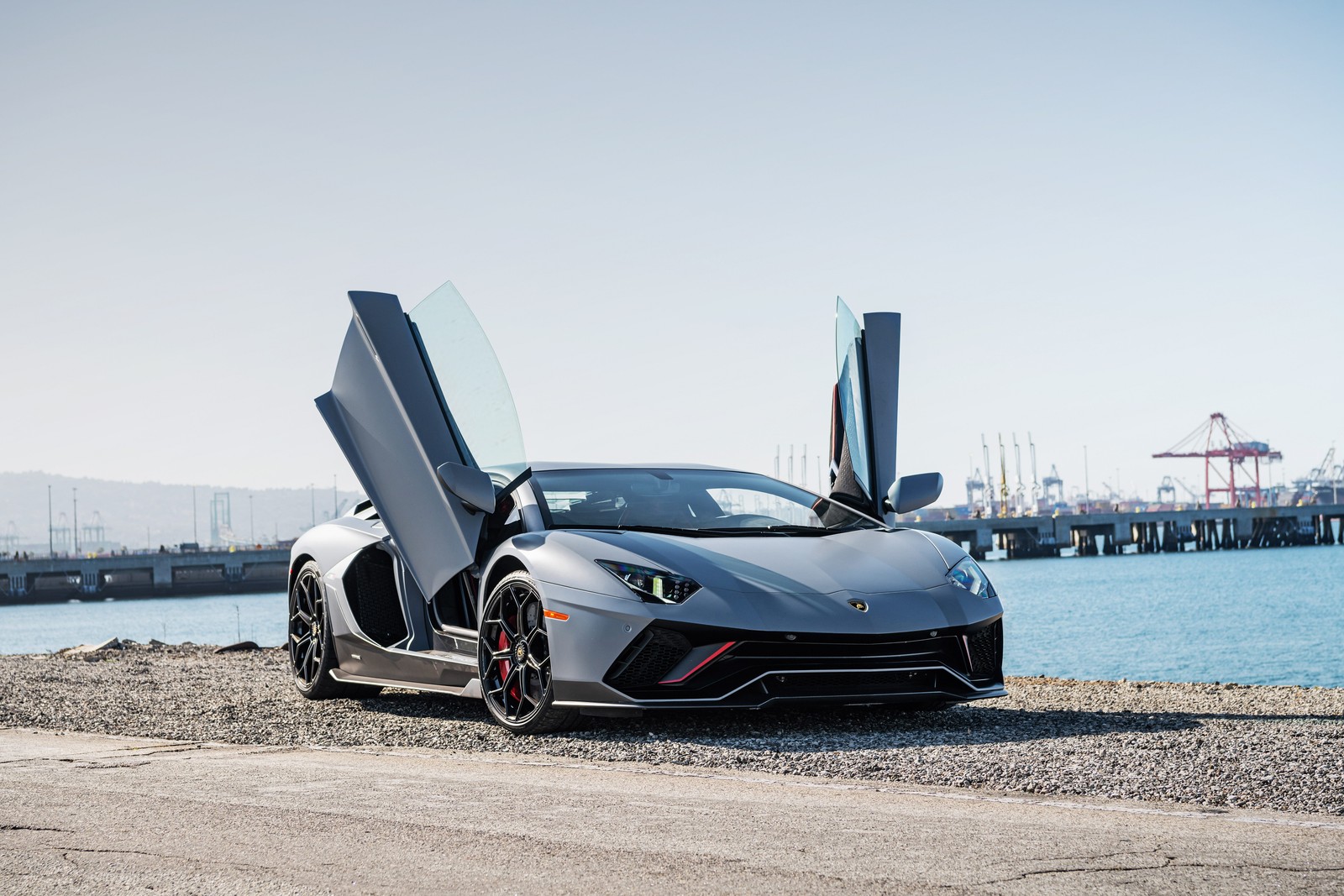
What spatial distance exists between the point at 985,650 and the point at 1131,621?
41642 mm

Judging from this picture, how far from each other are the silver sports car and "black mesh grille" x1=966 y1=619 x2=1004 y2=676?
11 millimetres

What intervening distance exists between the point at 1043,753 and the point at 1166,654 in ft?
98.9

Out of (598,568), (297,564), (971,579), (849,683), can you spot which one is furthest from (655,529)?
(297,564)

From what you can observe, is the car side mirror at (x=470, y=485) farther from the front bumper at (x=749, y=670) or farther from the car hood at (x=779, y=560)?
the front bumper at (x=749, y=670)

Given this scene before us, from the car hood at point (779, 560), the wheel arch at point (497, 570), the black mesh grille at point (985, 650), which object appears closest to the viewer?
the car hood at point (779, 560)

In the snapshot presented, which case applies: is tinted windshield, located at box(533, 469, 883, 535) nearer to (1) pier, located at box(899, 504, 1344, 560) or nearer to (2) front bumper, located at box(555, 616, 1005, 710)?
(2) front bumper, located at box(555, 616, 1005, 710)

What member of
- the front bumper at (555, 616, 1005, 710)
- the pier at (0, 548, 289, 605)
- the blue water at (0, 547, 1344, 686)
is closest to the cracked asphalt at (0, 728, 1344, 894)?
the front bumper at (555, 616, 1005, 710)

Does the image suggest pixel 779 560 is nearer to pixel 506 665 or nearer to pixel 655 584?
pixel 655 584

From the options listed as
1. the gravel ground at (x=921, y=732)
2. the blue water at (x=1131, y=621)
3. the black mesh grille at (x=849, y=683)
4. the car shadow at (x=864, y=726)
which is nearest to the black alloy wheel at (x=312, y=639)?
the gravel ground at (x=921, y=732)

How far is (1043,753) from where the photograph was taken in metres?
5.40

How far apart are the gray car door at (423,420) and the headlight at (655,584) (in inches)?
44.8

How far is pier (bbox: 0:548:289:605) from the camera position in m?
109

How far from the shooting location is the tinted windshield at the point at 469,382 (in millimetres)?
7254

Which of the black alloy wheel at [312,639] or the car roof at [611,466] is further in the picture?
the black alloy wheel at [312,639]
